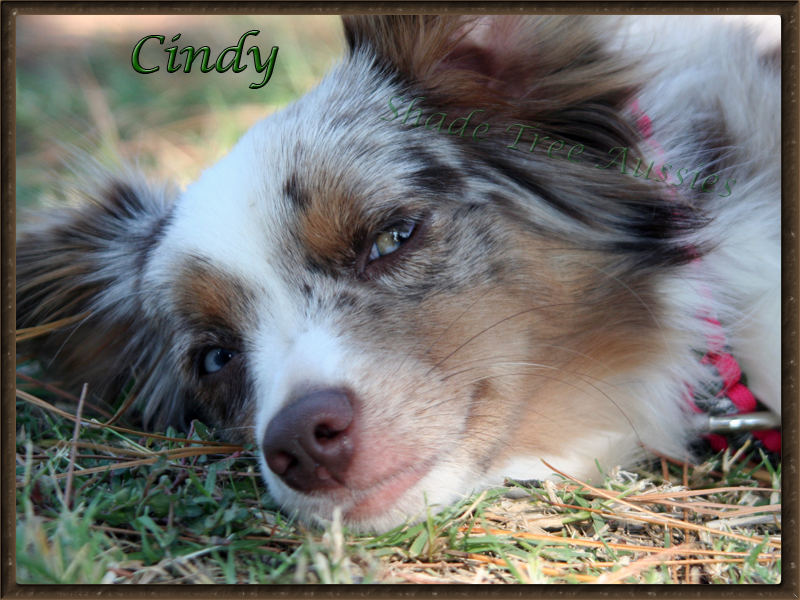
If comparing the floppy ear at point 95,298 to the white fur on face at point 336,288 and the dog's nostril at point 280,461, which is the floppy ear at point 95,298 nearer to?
the white fur on face at point 336,288

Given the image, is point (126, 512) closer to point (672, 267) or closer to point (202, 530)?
point (202, 530)

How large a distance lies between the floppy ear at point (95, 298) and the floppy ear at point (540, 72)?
149cm

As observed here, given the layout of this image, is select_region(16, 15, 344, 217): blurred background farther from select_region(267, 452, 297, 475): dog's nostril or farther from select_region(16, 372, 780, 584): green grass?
select_region(267, 452, 297, 475): dog's nostril

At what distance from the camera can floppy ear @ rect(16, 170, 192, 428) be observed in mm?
3195

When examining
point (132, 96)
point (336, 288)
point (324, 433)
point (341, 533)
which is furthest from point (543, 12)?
point (132, 96)

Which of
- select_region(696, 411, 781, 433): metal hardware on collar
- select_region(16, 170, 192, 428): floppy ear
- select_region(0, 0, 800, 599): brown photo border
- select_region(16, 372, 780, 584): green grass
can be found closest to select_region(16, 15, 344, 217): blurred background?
select_region(16, 170, 192, 428): floppy ear

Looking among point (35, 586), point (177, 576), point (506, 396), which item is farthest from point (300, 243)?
point (35, 586)

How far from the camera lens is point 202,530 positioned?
2012 millimetres

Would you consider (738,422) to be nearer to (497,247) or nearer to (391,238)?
(497,247)

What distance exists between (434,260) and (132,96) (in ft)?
14.3

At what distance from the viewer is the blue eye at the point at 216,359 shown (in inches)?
→ 109

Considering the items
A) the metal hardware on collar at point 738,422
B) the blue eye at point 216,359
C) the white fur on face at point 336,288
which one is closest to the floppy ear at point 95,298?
the blue eye at point 216,359

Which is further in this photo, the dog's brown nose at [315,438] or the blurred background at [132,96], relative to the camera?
the blurred background at [132,96]

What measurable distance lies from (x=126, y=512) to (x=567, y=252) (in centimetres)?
169
